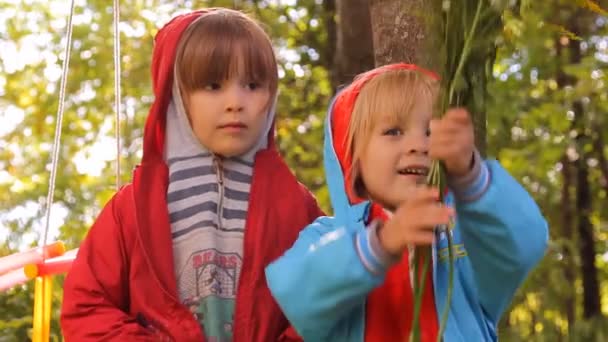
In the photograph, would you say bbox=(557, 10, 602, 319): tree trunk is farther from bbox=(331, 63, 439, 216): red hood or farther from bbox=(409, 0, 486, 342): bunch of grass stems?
bbox=(409, 0, 486, 342): bunch of grass stems

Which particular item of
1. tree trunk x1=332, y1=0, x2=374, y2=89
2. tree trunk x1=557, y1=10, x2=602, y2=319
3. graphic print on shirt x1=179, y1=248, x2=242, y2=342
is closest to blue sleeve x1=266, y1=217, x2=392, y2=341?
graphic print on shirt x1=179, y1=248, x2=242, y2=342

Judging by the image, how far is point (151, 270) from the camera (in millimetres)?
2143

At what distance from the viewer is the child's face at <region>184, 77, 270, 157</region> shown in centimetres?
222

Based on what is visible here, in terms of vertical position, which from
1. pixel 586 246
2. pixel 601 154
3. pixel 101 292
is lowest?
pixel 586 246

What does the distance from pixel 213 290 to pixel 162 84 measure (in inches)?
18.1

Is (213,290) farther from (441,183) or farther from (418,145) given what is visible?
(441,183)

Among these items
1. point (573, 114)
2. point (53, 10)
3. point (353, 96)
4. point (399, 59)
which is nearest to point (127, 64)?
point (53, 10)

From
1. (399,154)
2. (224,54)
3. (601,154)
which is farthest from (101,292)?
(601,154)

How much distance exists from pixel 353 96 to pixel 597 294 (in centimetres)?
414

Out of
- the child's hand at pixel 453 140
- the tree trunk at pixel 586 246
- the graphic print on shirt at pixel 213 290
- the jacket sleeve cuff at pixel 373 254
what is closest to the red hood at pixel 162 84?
the graphic print on shirt at pixel 213 290

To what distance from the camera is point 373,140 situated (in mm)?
1934

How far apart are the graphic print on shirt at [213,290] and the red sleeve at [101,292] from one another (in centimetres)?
11

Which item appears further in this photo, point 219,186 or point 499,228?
point 219,186

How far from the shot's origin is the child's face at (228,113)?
7.29ft
